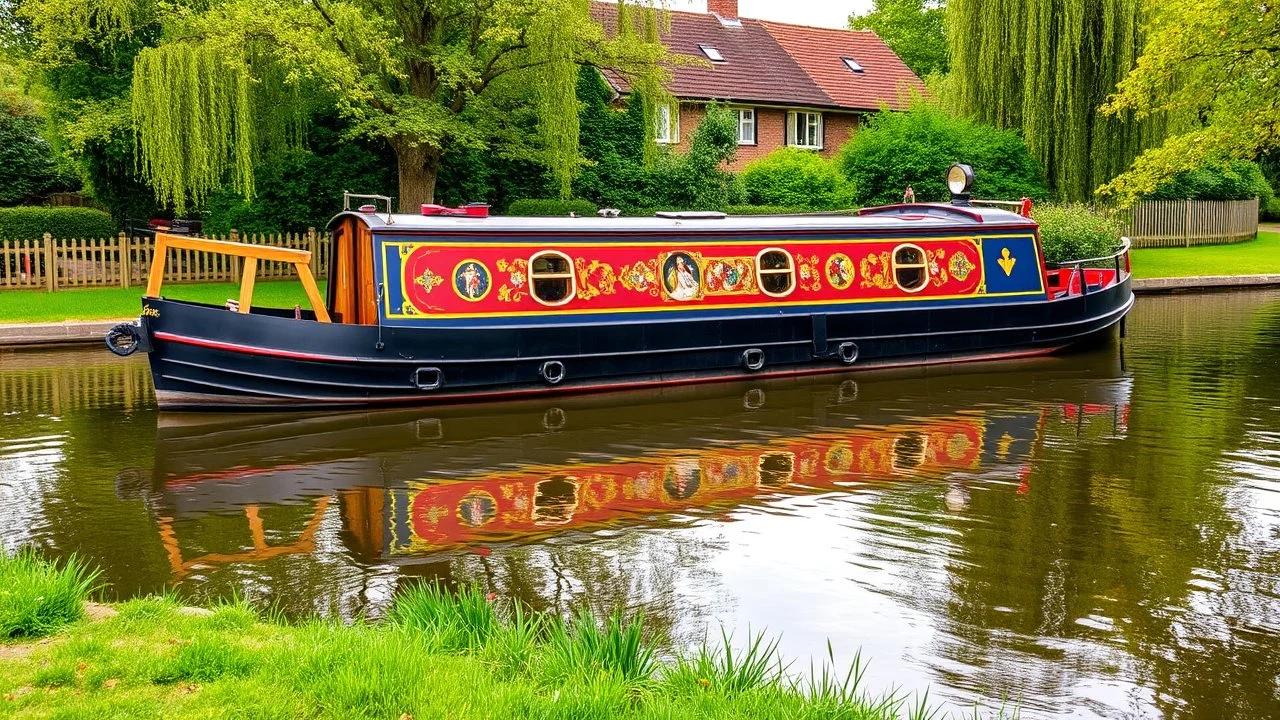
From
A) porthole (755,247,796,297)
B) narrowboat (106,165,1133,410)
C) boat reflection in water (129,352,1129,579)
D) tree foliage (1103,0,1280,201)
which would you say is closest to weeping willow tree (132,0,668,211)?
narrowboat (106,165,1133,410)

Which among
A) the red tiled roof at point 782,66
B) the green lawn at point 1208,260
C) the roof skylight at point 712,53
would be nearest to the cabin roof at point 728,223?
the green lawn at point 1208,260

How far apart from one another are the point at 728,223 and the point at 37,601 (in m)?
11.0

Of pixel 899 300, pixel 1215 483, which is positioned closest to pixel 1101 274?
pixel 899 300

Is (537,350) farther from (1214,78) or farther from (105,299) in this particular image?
(1214,78)

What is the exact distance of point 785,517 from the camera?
28.0 ft

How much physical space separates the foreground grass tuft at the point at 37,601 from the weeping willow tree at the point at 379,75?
1506cm

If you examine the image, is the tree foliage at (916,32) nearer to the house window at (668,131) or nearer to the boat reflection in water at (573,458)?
the house window at (668,131)

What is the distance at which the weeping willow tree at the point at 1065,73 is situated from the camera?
2666 cm

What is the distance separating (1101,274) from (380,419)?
39.9 feet

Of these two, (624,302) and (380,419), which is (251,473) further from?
(624,302)

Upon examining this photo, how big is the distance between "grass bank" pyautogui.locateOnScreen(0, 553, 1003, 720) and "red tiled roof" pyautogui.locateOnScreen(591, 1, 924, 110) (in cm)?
2702

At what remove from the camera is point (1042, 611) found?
6512 millimetres

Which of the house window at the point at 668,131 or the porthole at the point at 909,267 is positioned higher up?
the house window at the point at 668,131

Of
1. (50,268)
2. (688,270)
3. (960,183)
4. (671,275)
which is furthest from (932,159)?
(50,268)
